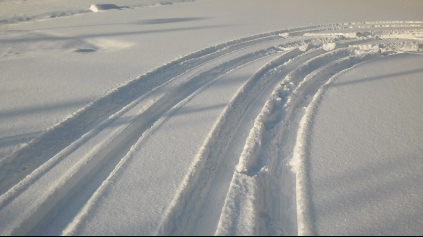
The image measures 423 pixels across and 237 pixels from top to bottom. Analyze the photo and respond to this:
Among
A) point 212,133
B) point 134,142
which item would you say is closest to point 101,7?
point 134,142

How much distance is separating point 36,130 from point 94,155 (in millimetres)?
1091

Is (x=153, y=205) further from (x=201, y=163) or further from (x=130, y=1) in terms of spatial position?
(x=130, y=1)

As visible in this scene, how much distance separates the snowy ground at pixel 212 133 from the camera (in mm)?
2797

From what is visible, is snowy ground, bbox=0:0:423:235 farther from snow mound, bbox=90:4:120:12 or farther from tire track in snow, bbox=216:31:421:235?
snow mound, bbox=90:4:120:12

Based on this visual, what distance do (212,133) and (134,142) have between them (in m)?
1.01

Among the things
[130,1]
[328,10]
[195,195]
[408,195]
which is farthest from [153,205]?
[130,1]

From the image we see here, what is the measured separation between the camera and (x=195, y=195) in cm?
303

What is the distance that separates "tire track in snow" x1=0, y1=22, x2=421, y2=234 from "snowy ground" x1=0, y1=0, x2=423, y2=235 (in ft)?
0.06

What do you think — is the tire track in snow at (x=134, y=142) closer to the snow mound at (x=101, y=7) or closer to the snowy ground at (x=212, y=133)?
the snowy ground at (x=212, y=133)

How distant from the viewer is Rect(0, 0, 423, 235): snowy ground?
9.18 ft

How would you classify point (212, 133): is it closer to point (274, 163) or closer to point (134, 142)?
point (274, 163)

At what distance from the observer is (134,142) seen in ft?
12.8

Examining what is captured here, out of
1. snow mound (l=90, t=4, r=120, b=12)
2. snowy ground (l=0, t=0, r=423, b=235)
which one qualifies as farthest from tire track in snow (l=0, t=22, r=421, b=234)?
snow mound (l=90, t=4, r=120, b=12)

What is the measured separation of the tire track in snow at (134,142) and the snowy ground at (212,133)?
0.06 feet
